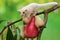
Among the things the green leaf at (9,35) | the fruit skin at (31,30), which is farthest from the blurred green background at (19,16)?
the fruit skin at (31,30)

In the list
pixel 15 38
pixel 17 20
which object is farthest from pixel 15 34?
pixel 17 20

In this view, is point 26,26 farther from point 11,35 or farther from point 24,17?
point 11,35

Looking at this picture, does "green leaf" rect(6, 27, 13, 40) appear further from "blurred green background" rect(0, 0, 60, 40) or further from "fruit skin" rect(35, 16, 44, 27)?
"fruit skin" rect(35, 16, 44, 27)

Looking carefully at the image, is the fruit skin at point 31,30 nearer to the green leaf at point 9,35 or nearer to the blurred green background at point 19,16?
the green leaf at point 9,35

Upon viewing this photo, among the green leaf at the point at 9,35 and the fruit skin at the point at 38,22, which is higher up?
the fruit skin at the point at 38,22

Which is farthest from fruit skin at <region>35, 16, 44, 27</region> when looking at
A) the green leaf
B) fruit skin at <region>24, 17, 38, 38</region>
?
the green leaf

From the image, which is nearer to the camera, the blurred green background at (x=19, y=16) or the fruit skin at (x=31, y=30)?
the fruit skin at (x=31, y=30)
